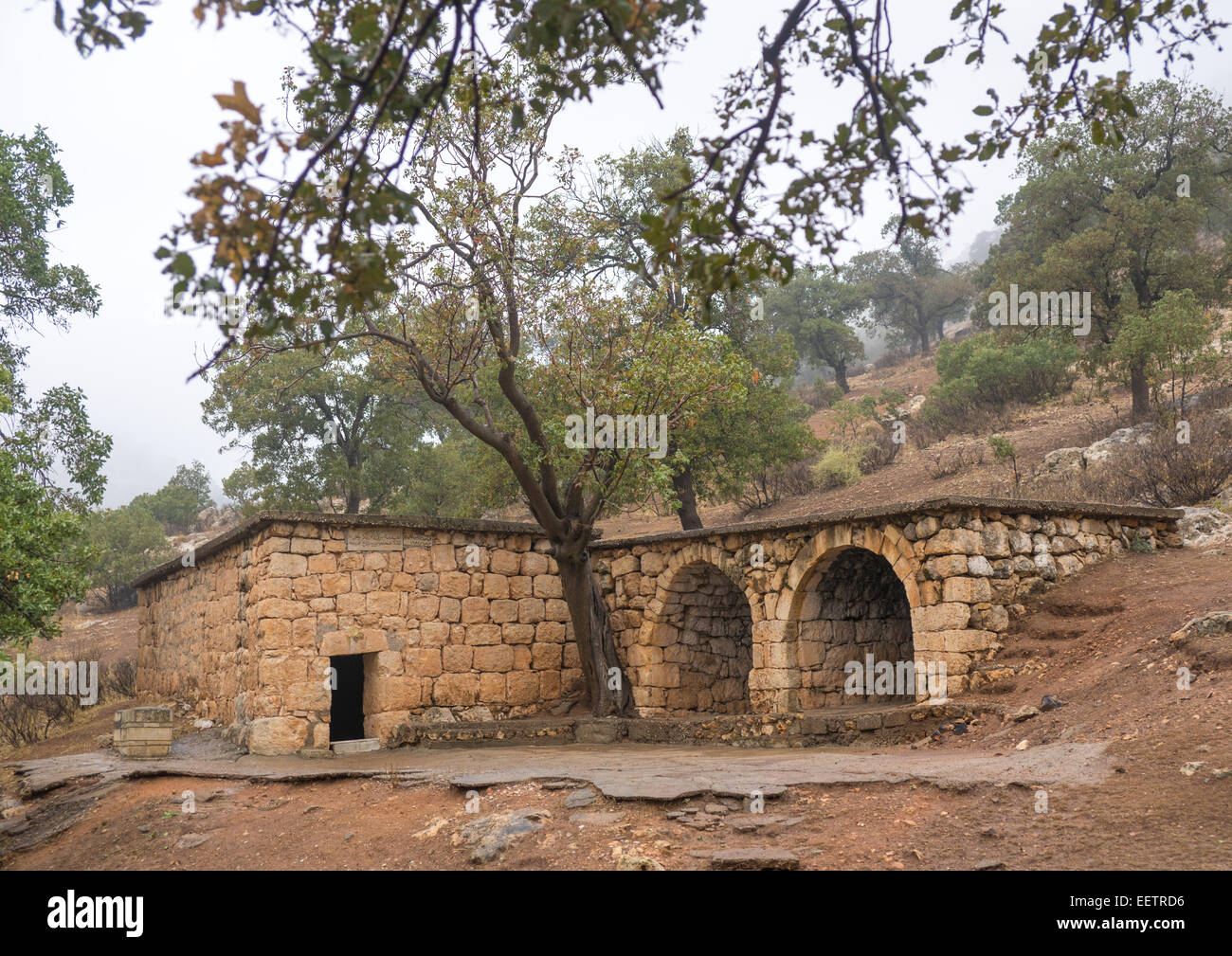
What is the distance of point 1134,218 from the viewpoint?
68.3ft

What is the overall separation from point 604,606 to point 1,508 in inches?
282

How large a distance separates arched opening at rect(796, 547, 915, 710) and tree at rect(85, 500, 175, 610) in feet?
89.4

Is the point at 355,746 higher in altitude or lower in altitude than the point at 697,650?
lower

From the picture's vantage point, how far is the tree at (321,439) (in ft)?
79.9

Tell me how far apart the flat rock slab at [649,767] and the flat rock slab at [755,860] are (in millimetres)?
1032

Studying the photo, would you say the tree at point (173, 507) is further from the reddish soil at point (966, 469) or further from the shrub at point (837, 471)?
the shrub at point (837, 471)

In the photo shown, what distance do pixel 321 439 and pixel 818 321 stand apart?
2272 centimetres

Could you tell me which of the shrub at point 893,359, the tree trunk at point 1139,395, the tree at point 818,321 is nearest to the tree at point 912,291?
the shrub at point 893,359

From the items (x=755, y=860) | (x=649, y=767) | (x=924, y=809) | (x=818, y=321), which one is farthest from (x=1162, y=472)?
(x=818, y=321)

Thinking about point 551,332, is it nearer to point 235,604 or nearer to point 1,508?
point 235,604

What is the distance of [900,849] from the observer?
5250 mm

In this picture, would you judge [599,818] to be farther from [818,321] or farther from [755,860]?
[818,321]

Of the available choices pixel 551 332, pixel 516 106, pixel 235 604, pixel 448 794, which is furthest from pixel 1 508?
pixel 516 106

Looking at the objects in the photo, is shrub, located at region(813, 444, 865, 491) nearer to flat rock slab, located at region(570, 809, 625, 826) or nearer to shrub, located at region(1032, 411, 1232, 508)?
shrub, located at region(1032, 411, 1232, 508)
